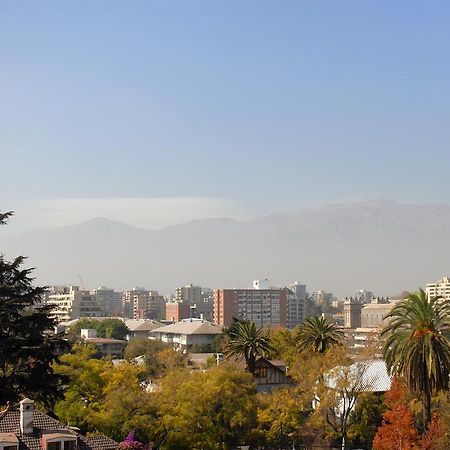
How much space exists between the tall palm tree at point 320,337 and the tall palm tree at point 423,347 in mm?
22942

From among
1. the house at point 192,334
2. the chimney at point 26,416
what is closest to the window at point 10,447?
the chimney at point 26,416

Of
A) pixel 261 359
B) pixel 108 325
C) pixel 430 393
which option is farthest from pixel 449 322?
pixel 108 325

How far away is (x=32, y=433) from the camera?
4072 centimetres

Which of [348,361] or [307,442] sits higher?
[348,361]

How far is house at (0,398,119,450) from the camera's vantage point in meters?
39.5

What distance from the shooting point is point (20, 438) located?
40000 millimetres

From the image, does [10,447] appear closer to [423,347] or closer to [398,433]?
[423,347]

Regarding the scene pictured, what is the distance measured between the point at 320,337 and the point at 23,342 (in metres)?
36.9

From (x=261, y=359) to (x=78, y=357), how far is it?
76.2 feet

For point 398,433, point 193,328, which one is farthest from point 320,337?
point 193,328

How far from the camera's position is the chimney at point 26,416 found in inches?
1581

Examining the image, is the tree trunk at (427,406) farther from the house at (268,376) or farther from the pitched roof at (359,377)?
the house at (268,376)

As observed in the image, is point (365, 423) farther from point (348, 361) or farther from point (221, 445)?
point (221, 445)

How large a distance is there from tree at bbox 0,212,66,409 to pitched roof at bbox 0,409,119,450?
4.13 feet
